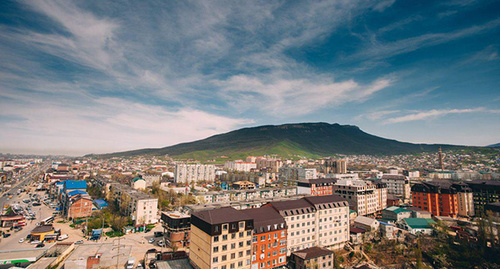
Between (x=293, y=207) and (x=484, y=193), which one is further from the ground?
(x=293, y=207)

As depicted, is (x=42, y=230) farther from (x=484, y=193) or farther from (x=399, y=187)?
(x=484, y=193)

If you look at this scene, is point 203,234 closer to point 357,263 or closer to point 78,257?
point 78,257

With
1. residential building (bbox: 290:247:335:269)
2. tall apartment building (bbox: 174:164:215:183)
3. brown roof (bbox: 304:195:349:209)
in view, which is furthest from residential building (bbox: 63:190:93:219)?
brown roof (bbox: 304:195:349:209)

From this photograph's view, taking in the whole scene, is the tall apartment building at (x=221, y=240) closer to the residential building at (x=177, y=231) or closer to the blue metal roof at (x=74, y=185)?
the residential building at (x=177, y=231)

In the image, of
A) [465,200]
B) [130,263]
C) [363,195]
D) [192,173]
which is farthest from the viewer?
[192,173]

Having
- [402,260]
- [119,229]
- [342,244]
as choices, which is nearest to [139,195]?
[119,229]

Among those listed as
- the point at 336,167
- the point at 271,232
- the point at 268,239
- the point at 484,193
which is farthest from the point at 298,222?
the point at 336,167

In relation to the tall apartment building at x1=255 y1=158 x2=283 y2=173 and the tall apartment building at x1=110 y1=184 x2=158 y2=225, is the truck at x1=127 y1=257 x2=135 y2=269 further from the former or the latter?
the tall apartment building at x1=255 y1=158 x2=283 y2=173

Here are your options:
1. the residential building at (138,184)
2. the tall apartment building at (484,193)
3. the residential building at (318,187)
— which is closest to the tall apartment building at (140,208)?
the residential building at (138,184)
